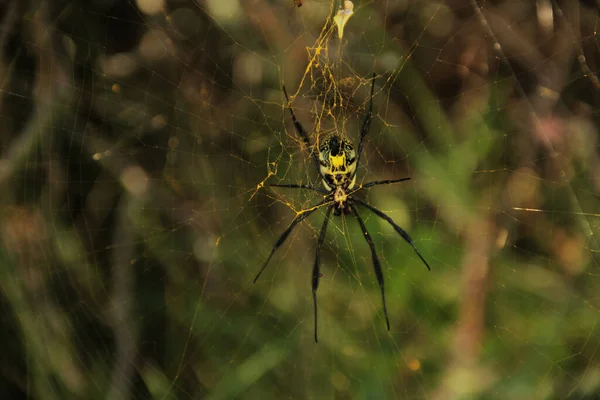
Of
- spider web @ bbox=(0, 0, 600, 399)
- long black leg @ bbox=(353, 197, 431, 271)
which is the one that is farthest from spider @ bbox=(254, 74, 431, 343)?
spider web @ bbox=(0, 0, 600, 399)

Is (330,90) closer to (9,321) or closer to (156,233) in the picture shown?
(156,233)

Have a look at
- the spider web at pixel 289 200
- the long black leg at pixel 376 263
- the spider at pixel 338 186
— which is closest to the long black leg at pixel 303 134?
the spider at pixel 338 186

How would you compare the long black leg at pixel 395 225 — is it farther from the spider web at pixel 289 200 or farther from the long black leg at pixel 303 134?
the long black leg at pixel 303 134

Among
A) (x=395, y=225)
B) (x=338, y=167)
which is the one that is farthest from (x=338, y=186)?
(x=395, y=225)

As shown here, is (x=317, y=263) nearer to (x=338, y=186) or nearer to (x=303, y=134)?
(x=338, y=186)

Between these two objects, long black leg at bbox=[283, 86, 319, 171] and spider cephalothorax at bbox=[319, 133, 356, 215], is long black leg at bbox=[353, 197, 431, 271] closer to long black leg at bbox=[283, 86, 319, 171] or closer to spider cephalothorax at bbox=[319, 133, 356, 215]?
spider cephalothorax at bbox=[319, 133, 356, 215]

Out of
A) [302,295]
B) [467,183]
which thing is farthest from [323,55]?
[302,295]
